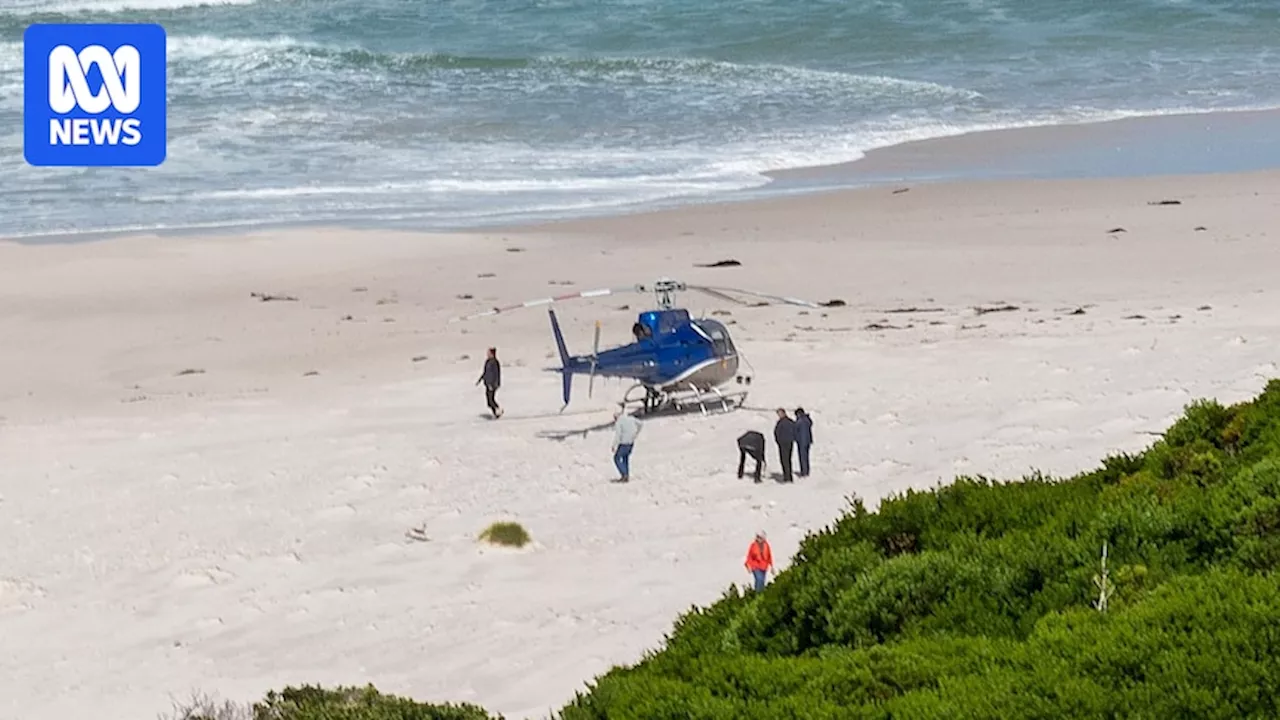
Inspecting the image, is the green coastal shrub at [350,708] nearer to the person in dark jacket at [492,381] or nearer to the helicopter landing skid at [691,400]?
the person in dark jacket at [492,381]

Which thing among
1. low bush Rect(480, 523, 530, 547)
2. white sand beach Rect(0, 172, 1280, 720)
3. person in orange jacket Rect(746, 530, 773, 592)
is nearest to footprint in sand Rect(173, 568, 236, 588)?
white sand beach Rect(0, 172, 1280, 720)

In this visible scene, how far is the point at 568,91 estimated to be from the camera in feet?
161

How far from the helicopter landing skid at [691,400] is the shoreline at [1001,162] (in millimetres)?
11278

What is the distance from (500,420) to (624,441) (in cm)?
330

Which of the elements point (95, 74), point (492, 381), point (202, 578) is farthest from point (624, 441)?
point (95, 74)

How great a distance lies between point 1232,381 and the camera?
60.0ft

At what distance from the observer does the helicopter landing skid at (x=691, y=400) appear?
777 inches

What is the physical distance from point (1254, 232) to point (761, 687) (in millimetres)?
23356

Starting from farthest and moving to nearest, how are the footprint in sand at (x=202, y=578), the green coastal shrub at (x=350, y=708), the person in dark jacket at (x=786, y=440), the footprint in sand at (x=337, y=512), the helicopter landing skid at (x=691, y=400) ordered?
the helicopter landing skid at (x=691, y=400) < the person in dark jacket at (x=786, y=440) < the footprint in sand at (x=337, y=512) < the footprint in sand at (x=202, y=578) < the green coastal shrub at (x=350, y=708)

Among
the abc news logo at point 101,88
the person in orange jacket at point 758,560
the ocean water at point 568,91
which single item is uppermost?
the abc news logo at point 101,88

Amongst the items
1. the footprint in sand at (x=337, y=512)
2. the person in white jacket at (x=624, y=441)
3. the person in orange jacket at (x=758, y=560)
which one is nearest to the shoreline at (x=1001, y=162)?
the person in white jacket at (x=624, y=441)

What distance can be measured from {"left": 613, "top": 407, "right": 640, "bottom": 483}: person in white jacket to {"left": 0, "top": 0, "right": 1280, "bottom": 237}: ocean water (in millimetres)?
15638

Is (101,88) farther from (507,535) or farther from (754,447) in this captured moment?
(754,447)

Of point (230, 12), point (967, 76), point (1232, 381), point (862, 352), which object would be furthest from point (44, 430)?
point (230, 12)
